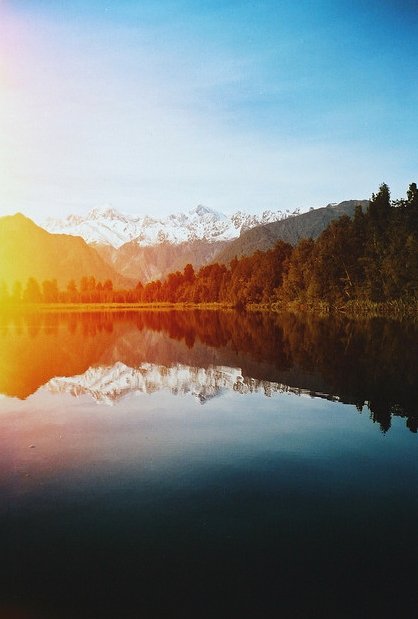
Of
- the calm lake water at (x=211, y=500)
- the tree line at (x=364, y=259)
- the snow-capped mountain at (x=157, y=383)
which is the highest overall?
the tree line at (x=364, y=259)

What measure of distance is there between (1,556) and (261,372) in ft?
89.5

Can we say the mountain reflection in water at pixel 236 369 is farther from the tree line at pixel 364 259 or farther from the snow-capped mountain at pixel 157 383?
the tree line at pixel 364 259

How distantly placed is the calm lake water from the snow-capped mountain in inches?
13.7

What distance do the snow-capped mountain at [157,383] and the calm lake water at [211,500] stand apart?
0.35m

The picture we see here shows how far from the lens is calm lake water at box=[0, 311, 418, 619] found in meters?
10.2

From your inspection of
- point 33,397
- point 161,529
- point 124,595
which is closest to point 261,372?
point 33,397

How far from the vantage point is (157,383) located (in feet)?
112

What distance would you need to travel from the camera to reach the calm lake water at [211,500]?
33.4 feet

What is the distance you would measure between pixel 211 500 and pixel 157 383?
20.2 meters

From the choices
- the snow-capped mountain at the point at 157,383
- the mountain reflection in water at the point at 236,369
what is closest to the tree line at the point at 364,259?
the mountain reflection in water at the point at 236,369

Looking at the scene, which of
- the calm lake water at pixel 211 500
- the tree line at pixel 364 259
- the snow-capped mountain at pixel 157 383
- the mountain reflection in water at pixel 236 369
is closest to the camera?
the calm lake water at pixel 211 500

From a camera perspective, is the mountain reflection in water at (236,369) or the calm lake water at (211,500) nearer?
the calm lake water at (211,500)

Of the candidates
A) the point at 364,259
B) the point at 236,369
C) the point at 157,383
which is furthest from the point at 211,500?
the point at 364,259

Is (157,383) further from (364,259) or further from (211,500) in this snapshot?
(364,259)
